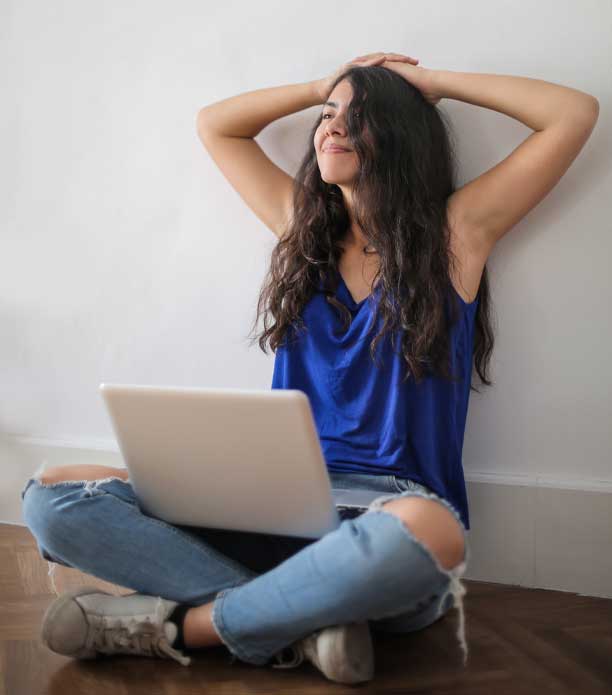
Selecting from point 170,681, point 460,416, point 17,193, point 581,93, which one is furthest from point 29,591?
point 581,93

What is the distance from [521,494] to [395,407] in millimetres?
459

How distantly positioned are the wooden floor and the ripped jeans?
5 cm

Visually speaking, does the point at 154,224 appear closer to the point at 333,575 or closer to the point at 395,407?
the point at 395,407

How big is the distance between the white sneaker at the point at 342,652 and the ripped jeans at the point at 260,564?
0.08 feet

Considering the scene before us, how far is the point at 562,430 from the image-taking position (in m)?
2.13

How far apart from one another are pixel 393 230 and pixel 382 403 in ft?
1.34

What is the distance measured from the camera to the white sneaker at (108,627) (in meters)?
1.60

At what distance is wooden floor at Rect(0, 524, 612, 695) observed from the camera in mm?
1520

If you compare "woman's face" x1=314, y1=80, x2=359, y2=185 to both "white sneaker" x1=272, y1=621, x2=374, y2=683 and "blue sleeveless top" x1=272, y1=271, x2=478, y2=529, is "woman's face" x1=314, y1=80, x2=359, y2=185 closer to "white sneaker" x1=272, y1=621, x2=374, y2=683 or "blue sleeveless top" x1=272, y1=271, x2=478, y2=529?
"blue sleeveless top" x1=272, y1=271, x2=478, y2=529

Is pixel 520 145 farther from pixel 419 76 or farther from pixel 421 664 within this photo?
pixel 421 664

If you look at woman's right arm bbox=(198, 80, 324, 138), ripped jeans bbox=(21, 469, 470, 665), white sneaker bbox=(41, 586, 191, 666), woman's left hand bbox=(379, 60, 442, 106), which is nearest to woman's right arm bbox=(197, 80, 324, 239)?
woman's right arm bbox=(198, 80, 324, 138)

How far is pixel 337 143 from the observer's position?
2.04m

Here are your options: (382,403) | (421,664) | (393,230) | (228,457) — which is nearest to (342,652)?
(421,664)

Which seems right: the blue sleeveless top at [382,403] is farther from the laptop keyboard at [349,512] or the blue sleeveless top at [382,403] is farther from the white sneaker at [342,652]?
the white sneaker at [342,652]
